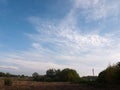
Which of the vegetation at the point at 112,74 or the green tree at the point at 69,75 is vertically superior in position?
the green tree at the point at 69,75

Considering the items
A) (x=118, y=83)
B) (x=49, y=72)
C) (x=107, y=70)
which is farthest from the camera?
(x=49, y=72)

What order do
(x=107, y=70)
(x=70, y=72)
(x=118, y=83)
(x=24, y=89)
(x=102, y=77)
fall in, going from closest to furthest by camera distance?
(x=24, y=89) → (x=118, y=83) → (x=107, y=70) → (x=102, y=77) → (x=70, y=72)

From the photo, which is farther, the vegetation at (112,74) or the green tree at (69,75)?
the green tree at (69,75)

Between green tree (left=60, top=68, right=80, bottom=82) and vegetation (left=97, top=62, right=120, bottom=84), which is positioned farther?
green tree (left=60, top=68, right=80, bottom=82)

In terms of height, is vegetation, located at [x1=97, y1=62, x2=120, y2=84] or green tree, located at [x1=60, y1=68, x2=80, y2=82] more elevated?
green tree, located at [x1=60, y1=68, x2=80, y2=82]

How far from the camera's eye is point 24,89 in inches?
947

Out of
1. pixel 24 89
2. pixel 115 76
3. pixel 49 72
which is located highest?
pixel 49 72

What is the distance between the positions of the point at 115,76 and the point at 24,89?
53.7 feet

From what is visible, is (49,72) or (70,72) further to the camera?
(49,72)

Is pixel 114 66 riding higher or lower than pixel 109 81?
higher

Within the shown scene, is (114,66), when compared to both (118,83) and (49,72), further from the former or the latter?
(49,72)

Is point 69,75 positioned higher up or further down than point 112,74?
higher up

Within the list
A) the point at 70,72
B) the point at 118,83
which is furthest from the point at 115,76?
the point at 70,72

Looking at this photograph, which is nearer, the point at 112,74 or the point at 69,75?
the point at 112,74
